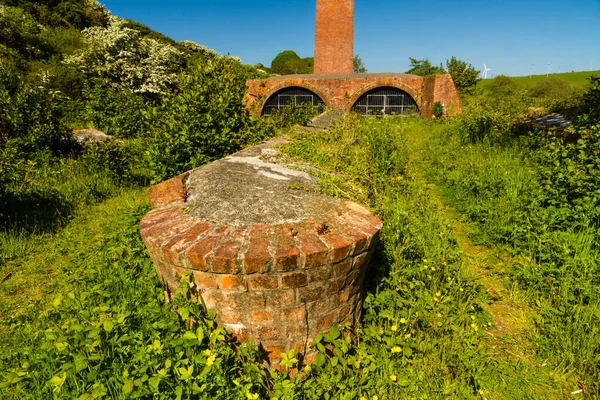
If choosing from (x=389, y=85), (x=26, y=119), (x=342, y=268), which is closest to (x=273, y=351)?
(x=342, y=268)

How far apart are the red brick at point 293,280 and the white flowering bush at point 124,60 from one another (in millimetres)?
16489

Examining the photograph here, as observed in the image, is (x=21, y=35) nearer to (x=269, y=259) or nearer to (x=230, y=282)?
(x=230, y=282)

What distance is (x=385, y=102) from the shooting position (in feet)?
61.9

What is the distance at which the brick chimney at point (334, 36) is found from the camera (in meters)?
24.1

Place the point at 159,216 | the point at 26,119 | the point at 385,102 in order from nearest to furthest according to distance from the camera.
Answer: the point at 159,216, the point at 26,119, the point at 385,102

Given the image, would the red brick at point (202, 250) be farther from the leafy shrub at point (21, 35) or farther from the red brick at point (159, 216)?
the leafy shrub at point (21, 35)

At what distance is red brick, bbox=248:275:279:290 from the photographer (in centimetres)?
190

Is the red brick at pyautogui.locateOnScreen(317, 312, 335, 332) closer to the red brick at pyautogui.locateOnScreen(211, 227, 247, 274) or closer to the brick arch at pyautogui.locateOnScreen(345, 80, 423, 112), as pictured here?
the red brick at pyautogui.locateOnScreen(211, 227, 247, 274)

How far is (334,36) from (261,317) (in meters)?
26.2

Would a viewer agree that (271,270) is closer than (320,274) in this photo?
Yes

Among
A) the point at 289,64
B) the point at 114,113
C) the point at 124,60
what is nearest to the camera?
the point at 114,113

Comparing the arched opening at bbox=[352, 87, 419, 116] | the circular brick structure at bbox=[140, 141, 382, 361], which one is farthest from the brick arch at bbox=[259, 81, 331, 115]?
the circular brick structure at bbox=[140, 141, 382, 361]

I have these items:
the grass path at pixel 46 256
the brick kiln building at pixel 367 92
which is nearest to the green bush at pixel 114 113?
the grass path at pixel 46 256

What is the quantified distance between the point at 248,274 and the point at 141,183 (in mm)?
6077
